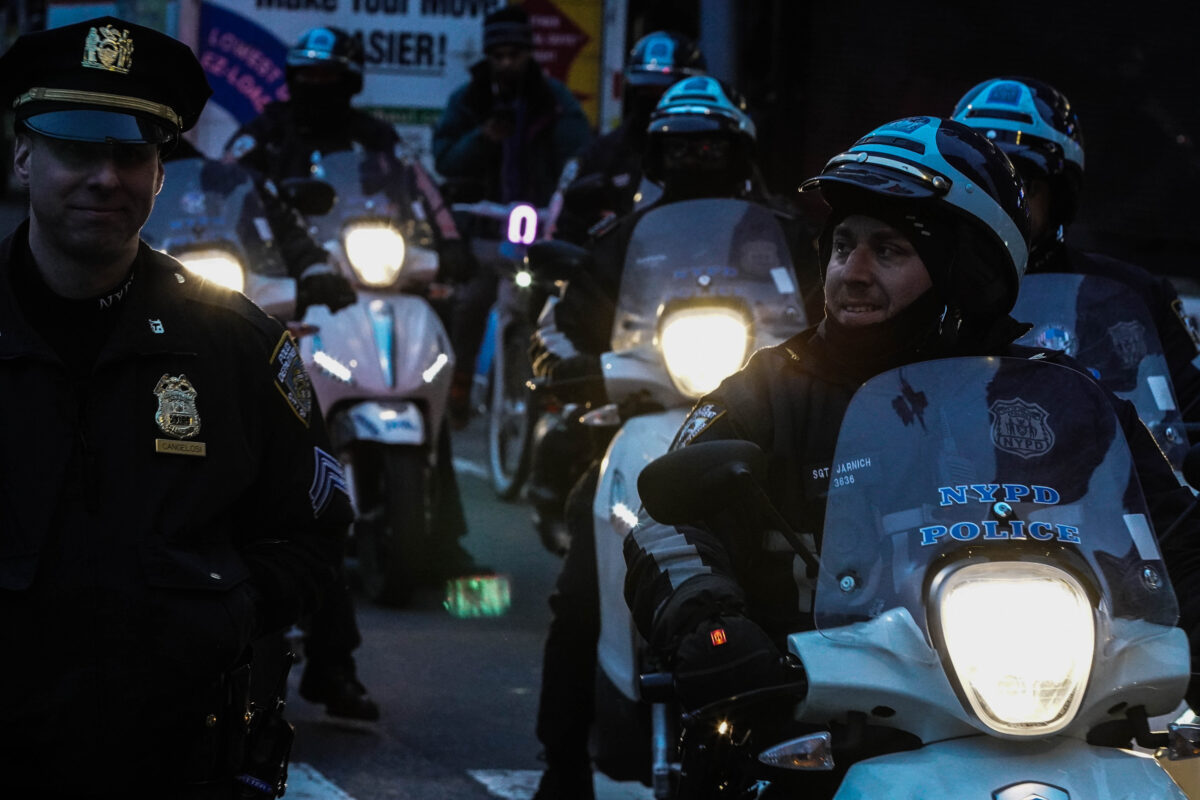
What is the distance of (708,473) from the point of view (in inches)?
112

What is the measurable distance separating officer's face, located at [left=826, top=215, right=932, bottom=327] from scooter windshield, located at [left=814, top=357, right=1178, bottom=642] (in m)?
0.27

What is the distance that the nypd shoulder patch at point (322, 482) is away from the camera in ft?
11.0

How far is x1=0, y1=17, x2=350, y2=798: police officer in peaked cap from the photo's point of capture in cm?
291

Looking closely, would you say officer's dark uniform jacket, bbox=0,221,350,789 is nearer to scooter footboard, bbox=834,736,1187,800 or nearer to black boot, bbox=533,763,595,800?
scooter footboard, bbox=834,736,1187,800

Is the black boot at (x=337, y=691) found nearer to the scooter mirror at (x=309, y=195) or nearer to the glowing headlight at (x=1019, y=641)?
the scooter mirror at (x=309, y=195)

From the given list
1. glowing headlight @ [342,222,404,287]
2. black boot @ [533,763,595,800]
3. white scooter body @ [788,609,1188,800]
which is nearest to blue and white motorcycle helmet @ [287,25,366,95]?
glowing headlight @ [342,222,404,287]

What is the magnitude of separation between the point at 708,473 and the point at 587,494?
2664 mm

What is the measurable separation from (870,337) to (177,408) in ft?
3.82

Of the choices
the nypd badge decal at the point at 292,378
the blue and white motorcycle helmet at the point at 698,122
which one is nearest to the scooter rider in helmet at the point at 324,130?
the blue and white motorcycle helmet at the point at 698,122

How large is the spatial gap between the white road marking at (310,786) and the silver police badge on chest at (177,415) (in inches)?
108

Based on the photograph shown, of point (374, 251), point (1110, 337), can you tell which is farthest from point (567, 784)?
point (374, 251)

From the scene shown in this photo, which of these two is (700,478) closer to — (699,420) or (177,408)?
(699,420)

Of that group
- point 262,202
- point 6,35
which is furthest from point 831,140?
point 6,35

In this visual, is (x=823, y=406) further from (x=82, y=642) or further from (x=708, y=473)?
(x=82, y=642)
